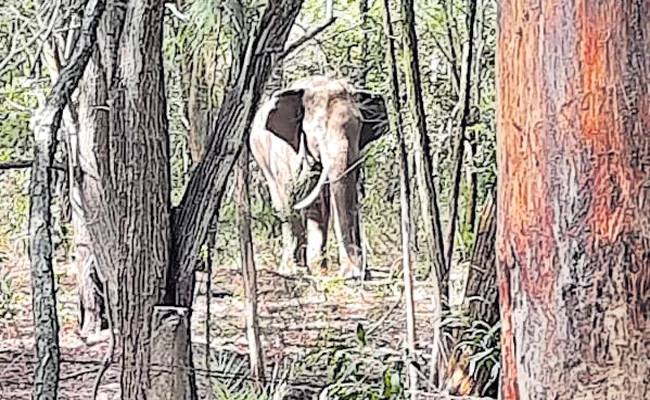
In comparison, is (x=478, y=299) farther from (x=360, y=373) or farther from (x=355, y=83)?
(x=355, y=83)

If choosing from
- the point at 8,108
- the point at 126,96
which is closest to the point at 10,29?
the point at 8,108

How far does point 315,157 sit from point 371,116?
3.15 ft

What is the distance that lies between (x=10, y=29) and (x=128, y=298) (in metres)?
1.48

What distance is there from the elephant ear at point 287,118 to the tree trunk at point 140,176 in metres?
3.09

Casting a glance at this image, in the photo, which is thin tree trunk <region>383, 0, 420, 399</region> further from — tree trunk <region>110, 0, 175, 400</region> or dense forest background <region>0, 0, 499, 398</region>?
tree trunk <region>110, 0, 175, 400</region>

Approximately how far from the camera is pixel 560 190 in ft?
2.62

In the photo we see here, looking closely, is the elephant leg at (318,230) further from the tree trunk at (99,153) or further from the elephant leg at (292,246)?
the tree trunk at (99,153)

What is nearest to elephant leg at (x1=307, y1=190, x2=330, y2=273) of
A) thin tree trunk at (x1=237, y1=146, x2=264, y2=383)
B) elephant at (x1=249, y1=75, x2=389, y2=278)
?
elephant at (x1=249, y1=75, x2=389, y2=278)

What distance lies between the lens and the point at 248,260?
2.61 meters

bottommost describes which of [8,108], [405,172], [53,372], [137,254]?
Answer: [53,372]

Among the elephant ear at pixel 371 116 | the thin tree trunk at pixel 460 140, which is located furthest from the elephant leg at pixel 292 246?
the thin tree trunk at pixel 460 140

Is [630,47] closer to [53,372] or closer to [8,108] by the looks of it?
[53,372]

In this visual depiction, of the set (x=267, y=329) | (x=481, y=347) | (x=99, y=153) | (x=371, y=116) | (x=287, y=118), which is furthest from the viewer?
(x=287, y=118)

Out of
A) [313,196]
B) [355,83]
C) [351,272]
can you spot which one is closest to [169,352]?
[355,83]
